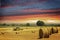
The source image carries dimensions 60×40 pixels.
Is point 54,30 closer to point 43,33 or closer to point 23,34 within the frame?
point 43,33

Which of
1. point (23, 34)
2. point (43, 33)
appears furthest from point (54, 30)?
point (23, 34)

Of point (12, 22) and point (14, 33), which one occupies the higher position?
point (12, 22)

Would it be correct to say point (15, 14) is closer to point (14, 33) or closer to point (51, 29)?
point (14, 33)

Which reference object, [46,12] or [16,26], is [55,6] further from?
[16,26]

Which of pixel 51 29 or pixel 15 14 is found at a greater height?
pixel 15 14

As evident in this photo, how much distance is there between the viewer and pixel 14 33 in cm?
261

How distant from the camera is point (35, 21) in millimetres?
2613

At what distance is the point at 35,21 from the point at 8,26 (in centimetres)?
49

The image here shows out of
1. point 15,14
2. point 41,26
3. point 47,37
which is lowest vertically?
point 47,37

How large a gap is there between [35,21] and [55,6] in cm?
44

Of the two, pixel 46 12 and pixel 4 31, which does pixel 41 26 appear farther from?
pixel 4 31

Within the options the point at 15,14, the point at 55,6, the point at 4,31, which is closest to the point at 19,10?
the point at 15,14

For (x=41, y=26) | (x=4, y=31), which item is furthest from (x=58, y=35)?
(x=4, y=31)

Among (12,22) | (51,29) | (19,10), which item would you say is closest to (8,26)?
(12,22)
